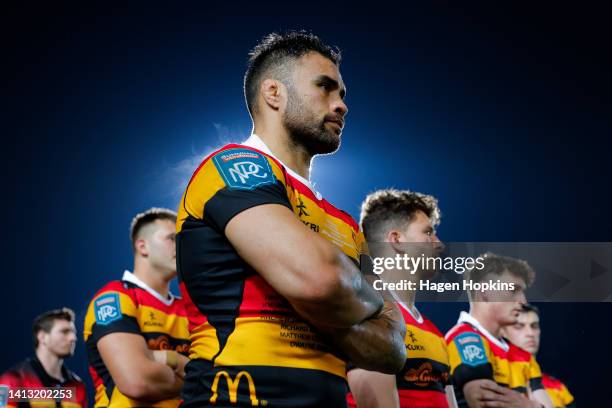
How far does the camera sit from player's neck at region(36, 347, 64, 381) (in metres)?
5.04

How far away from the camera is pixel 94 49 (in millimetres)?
6910

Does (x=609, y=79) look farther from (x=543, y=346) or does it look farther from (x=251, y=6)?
(x=251, y=6)

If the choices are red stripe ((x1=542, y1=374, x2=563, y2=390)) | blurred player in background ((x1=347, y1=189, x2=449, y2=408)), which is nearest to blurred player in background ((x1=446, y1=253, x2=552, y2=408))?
blurred player in background ((x1=347, y1=189, x2=449, y2=408))

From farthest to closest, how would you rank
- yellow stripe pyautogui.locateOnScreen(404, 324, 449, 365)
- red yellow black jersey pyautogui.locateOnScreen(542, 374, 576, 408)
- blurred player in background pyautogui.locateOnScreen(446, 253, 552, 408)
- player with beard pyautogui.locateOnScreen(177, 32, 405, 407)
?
red yellow black jersey pyautogui.locateOnScreen(542, 374, 576, 408)
blurred player in background pyautogui.locateOnScreen(446, 253, 552, 408)
yellow stripe pyautogui.locateOnScreen(404, 324, 449, 365)
player with beard pyautogui.locateOnScreen(177, 32, 405, 407)

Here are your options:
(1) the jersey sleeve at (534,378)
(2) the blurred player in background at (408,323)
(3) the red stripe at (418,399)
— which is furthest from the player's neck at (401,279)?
(1) the jersey sleeve at (534,378)

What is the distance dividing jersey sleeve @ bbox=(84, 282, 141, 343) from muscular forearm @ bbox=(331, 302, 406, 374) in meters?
1.85

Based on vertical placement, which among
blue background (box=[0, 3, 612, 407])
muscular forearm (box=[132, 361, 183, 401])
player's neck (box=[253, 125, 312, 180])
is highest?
blue background (box=[0, 3, 612, 407])

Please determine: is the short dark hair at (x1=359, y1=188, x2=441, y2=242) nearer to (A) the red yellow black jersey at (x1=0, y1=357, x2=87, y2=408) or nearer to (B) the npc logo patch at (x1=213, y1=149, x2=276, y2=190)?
(B) the npc logo patch at (x1=213, y1=149, x2=276, y2=190)

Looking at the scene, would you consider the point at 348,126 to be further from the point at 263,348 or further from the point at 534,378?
the point at 263,348

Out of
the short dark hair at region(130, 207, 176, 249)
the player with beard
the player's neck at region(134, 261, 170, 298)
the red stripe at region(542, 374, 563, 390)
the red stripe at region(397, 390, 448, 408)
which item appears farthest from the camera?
the red stripe at region(542, 374, 563, 390)

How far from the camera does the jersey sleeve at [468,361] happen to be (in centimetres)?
372

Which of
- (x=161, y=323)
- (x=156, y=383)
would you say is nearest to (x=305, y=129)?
(x=156, y=383)

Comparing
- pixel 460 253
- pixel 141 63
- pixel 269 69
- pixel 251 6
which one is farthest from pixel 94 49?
pixel 269 69

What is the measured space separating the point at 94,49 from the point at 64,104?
0.68 metres
